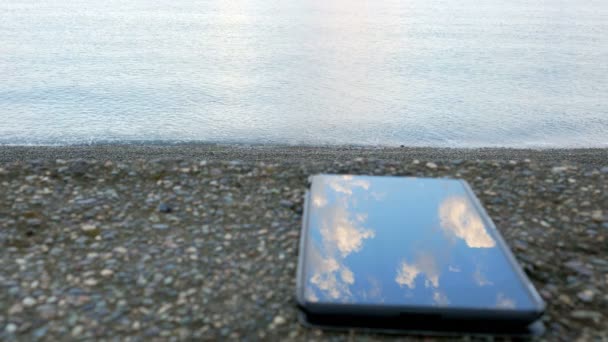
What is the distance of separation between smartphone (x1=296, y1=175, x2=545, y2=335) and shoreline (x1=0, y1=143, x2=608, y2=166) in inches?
277

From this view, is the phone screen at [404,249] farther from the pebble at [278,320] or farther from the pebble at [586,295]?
the pebble at [586,295]

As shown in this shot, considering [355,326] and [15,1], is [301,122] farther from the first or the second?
[15,1]

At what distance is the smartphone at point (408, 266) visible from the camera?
13.6 ft

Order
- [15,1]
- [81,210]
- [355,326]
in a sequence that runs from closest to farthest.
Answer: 1. [355,326]
2. [81,210]
3. [15,1]

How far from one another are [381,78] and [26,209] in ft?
57.1

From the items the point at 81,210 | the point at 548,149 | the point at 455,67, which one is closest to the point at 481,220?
the point at 81,210

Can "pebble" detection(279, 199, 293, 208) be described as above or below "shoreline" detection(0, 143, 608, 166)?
above

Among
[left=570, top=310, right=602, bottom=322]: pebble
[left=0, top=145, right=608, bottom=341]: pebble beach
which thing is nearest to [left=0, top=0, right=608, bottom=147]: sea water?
[left=0, top=145, right=608, bottom=341]: pebble beach

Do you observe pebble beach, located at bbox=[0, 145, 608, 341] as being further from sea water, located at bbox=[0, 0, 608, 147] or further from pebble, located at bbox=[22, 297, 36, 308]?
sea water, located at bbox=[0, 0, 608, 147]

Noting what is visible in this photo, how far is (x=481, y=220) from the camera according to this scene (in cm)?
532

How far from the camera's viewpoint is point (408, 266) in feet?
15.1

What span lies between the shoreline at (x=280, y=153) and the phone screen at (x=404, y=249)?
6.81 metres

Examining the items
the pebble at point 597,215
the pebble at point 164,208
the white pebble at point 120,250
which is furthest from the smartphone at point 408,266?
the white pebble at point 120,250

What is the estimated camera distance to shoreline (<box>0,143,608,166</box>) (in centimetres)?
1300
